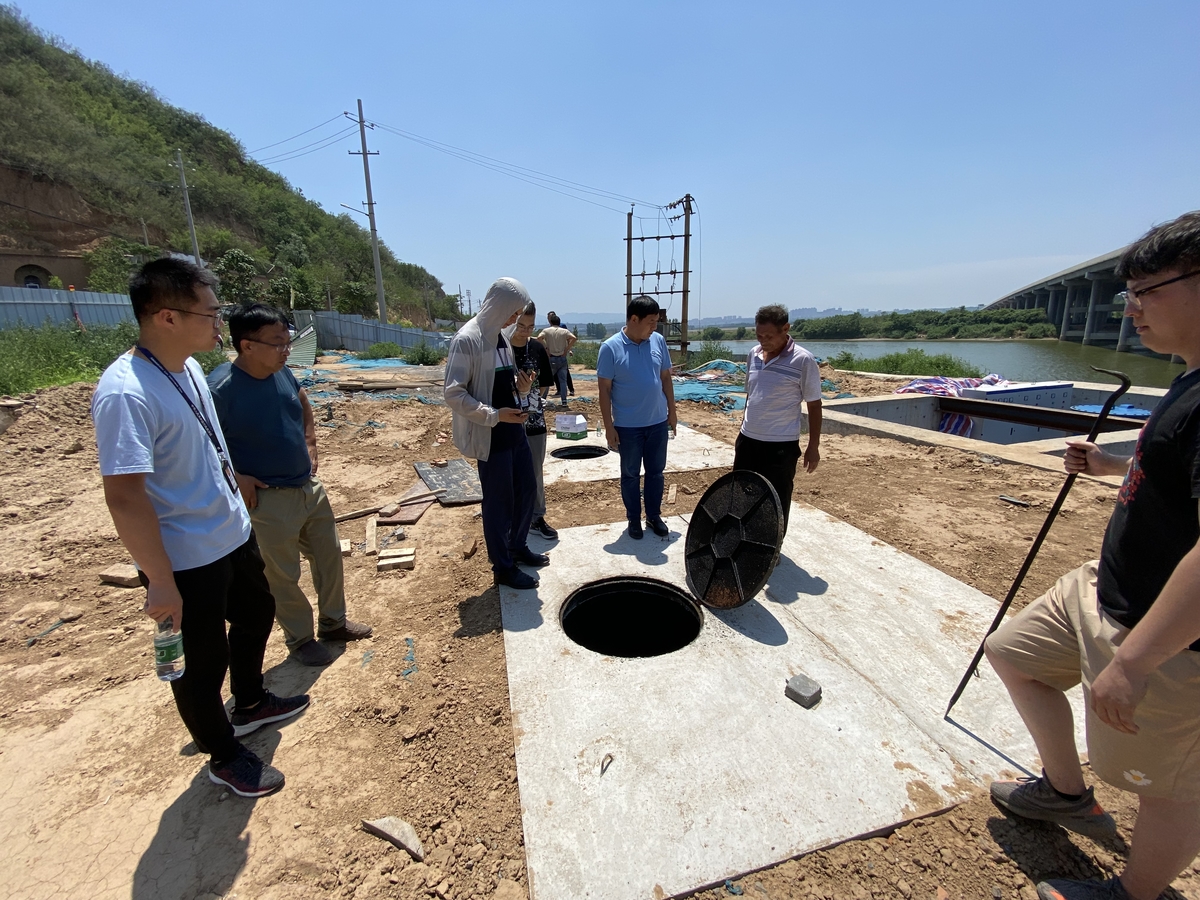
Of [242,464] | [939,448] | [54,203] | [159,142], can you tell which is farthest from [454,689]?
[159,142]

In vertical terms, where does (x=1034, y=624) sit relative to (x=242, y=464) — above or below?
below

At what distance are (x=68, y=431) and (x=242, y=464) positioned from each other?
301 inches

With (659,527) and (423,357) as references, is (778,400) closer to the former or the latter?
(659,527)

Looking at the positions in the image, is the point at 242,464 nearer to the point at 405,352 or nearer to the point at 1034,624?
the point at 1034,624

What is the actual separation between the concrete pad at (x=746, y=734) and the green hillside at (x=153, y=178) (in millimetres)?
39127

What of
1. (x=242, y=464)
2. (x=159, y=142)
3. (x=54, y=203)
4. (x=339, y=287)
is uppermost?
(x=159, y=142)

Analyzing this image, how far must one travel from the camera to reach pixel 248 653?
2.25m

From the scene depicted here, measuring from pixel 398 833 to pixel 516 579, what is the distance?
1567mm

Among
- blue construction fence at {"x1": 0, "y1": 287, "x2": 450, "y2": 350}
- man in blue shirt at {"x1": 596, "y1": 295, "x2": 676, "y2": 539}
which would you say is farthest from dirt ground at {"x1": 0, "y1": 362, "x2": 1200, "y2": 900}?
blue construction fence at {"x1": 0, "y1": 287, "x2": 450, "y2": 350}

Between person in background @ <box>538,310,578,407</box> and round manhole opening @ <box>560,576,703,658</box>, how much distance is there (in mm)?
5016

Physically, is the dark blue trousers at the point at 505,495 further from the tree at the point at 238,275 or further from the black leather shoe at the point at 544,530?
the tree at the point at 238,275

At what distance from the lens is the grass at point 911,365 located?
16.5 meters

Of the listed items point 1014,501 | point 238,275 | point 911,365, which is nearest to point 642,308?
point 1014,501

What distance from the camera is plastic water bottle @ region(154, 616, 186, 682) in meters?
1.63
